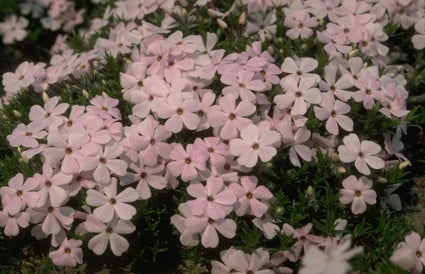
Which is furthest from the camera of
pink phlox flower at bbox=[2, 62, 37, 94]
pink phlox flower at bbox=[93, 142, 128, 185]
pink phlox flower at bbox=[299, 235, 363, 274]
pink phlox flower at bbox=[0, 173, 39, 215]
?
pink phlox flower at bbox=[2, 62, 37, 94]

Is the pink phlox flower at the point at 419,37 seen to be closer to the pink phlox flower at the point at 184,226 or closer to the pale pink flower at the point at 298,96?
the pale pink flower at the point at 298,96

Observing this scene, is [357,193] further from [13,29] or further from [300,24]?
[13,29]

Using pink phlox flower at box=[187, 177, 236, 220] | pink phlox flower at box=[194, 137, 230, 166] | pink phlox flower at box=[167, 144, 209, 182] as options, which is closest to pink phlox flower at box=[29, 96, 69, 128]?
pink phlox flower at box=[167, 144, 209, 182]

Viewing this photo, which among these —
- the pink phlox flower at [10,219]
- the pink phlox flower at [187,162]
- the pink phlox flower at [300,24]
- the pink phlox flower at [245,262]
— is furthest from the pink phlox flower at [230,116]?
the pink phlox flower at [10,219]

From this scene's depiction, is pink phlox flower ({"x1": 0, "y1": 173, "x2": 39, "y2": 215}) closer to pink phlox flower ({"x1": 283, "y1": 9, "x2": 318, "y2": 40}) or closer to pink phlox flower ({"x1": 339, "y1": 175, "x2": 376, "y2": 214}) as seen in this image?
pink phlox flower ({"x1": 339, "y1": 175, "x2": 376, "y2": 214})

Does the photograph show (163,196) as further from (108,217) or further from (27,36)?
(27,36)

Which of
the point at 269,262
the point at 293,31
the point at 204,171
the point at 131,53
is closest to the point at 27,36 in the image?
the point at 131,53

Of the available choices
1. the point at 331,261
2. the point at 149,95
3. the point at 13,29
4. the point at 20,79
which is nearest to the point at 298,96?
the point at 149,95
